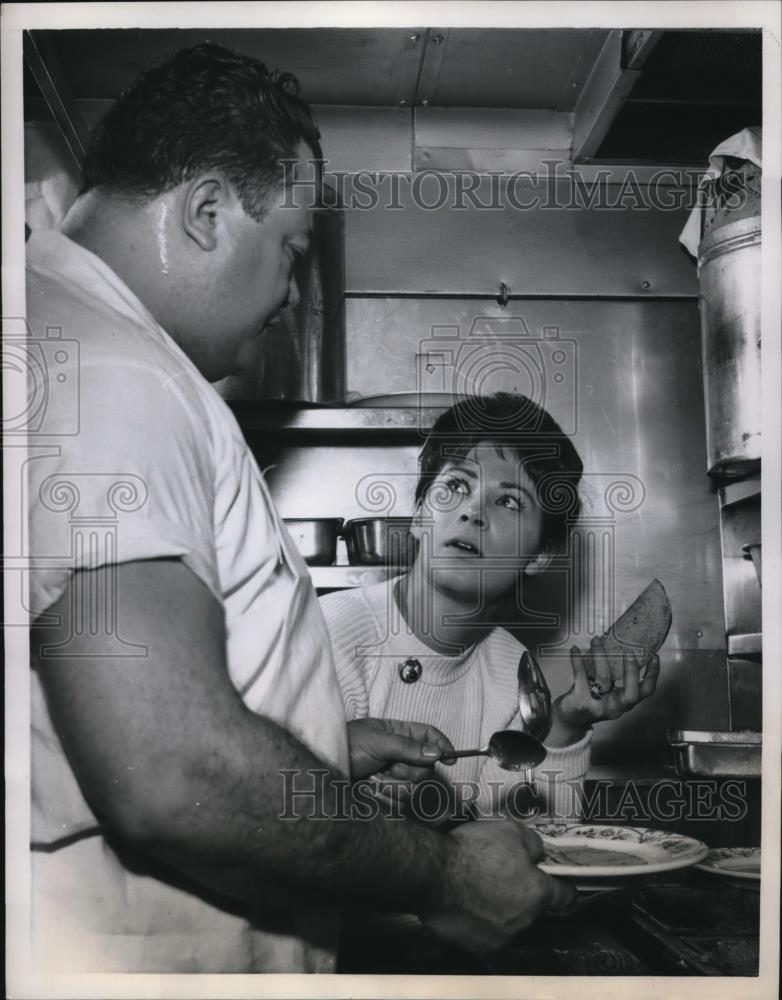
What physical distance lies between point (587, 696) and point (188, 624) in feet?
1.58

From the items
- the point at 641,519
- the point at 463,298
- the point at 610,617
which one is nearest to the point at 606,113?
the point at 463,298

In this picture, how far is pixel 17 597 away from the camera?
114 cm

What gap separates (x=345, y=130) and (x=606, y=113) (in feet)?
1.04

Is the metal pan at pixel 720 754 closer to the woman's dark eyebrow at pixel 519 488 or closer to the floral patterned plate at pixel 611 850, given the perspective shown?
the floral patterned plate at pixel 611 850

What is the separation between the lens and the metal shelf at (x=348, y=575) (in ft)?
3.81

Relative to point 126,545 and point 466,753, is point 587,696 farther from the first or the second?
point 126,545

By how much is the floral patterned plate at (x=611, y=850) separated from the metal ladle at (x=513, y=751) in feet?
0.24

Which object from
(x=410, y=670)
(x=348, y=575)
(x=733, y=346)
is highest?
(x=733, y=346)

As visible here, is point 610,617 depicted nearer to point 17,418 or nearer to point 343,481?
point 343,481

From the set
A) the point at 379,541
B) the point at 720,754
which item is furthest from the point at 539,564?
the point at 720,754

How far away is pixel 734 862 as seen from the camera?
1.18 metres

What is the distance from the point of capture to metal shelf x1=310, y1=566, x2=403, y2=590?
1.16 metres

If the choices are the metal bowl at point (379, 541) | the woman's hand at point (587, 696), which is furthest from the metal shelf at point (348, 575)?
the woman's hand at point (587, 696)

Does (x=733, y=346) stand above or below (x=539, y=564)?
above
